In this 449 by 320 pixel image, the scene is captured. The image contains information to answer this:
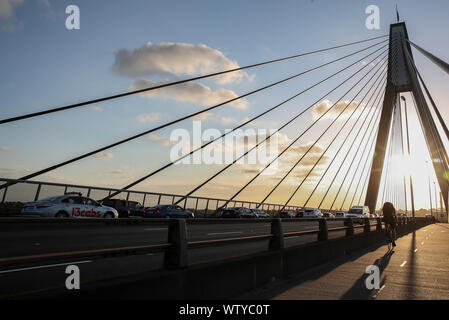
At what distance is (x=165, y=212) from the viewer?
3081 cm

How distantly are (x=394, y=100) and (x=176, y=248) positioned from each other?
37.3 m

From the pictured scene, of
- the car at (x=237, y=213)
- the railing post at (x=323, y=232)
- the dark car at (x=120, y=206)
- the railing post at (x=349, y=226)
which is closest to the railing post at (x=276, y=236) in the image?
the railing post at (x=323, y=232)

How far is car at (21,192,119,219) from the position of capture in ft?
62.9

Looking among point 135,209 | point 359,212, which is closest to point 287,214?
point 359,212

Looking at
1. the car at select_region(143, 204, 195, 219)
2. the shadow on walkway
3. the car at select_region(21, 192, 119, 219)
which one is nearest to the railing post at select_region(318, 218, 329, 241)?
the shadow on walkway

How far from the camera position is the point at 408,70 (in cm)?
3594

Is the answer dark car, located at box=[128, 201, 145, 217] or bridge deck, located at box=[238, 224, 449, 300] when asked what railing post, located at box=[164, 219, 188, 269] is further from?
dark car, located at box=[128, 201, 145, 217]

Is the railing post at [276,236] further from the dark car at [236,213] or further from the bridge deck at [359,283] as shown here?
the dark car at [236,213]

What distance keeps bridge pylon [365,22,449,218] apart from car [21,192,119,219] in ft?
83.8

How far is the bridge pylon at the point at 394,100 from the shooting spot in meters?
33.4
